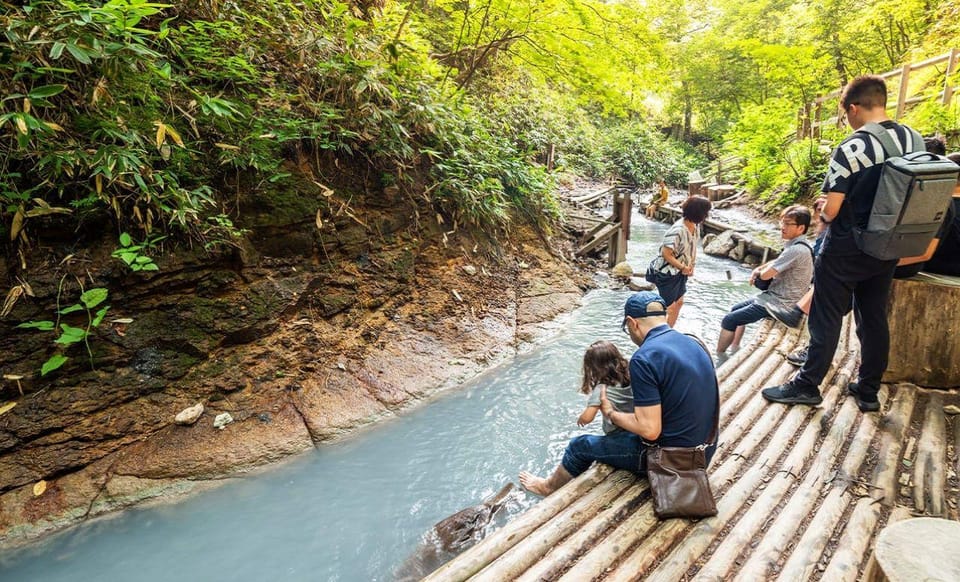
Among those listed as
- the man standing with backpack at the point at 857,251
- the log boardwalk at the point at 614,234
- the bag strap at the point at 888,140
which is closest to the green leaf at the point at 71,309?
the man standing with backpack at the point at 857,251

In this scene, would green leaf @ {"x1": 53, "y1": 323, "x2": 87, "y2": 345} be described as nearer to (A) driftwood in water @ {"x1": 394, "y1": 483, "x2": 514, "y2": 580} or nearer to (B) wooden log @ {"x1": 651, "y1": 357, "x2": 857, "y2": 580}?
(A) driftwood in water @ {"x1": 394, "y1": 483, "x2": 514, "y2": 580}

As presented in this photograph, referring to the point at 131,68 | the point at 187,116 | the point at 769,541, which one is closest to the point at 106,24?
the point at 131,68

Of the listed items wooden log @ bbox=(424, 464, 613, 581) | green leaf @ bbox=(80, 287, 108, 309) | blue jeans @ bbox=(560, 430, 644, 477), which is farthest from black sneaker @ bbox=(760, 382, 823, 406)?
green leaf @ bbox=(80, 287, 108, 309)

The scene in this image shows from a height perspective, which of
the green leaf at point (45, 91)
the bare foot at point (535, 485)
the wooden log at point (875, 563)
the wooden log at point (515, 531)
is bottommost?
the bare foot at point (535, 485)

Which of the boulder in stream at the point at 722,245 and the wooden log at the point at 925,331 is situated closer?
the wooden log at the point at 925,331

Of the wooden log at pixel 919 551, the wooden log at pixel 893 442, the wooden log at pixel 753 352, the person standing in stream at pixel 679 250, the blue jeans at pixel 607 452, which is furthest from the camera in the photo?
the person standing in stream at pixel 679 250

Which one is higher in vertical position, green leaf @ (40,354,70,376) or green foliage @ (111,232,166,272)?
green foliage @ (111,232,166,272)

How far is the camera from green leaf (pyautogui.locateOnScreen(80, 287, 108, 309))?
3.46 m

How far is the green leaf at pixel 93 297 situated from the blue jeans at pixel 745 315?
6.62 metres

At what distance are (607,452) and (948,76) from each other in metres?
13.9

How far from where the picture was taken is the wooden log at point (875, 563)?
1.60 meters

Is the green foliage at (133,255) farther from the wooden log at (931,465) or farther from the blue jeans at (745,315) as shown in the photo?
the blue jeans at (745,315)

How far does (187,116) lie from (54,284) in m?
1.85

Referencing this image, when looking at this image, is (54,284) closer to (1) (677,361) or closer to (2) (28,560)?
(2) (28,560)
